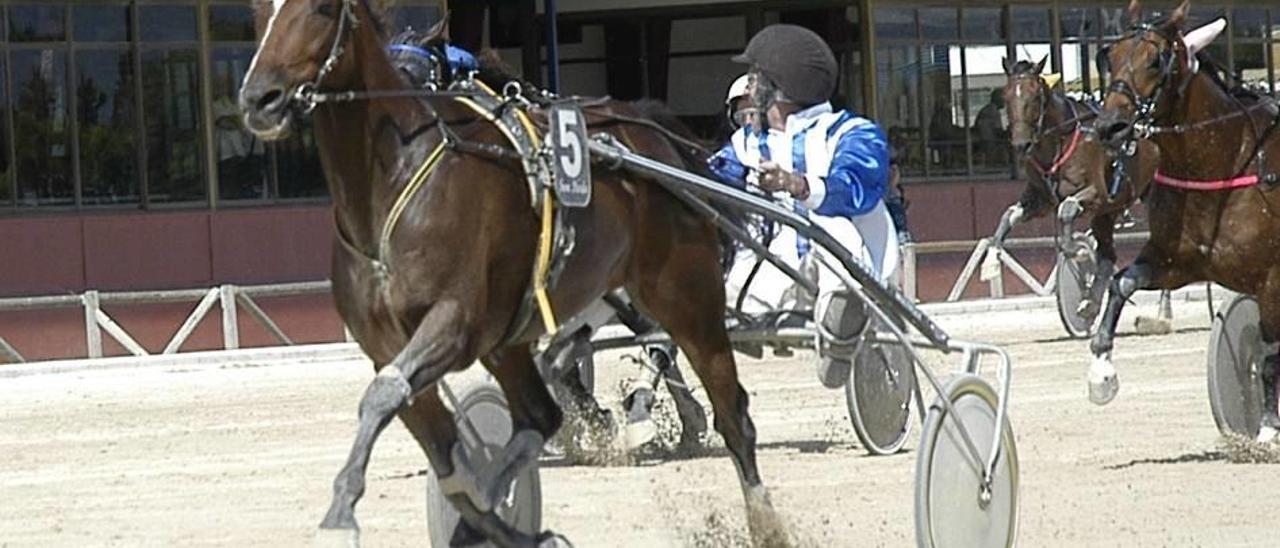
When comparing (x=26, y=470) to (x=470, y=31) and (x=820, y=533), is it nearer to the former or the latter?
(x=820, y=533)

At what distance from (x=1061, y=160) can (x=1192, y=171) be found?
28.1 feet

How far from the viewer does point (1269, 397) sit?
1208 centimetres

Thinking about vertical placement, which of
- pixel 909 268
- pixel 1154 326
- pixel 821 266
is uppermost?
pixel 821 266

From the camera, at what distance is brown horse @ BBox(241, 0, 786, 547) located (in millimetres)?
7594

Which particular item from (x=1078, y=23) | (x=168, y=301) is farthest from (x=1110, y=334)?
(x=1078, y=23)

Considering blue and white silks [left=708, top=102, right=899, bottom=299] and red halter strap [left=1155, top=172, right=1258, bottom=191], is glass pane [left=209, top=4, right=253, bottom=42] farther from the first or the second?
blue and white silks [left=708, top=102, right=899, bottom=299]

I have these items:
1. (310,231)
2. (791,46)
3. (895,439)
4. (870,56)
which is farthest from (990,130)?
(791,46)

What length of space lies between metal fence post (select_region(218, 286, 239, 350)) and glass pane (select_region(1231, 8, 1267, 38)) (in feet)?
40.5

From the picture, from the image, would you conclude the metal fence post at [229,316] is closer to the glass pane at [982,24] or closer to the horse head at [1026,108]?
the horse head at [1026,108]

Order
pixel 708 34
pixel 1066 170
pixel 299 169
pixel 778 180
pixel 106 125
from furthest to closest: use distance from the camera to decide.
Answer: pixel 708 34, pixel 299 169, pixel 106 125, pixel 1066 170, pixel 778 180

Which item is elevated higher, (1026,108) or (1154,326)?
A: (1026,108)

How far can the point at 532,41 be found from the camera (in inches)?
1067

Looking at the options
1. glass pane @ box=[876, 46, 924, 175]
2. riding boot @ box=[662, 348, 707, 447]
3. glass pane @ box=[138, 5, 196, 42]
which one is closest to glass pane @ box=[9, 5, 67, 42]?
glass pane @ box=[138, 5, 196, 42]

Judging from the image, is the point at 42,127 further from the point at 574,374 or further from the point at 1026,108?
the point at 574,374
